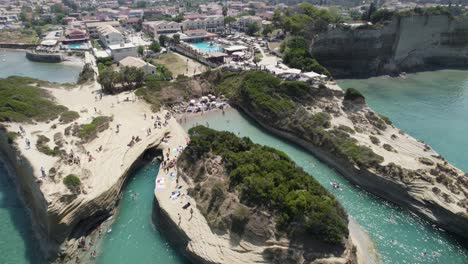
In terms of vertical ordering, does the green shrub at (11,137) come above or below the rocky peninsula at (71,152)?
above

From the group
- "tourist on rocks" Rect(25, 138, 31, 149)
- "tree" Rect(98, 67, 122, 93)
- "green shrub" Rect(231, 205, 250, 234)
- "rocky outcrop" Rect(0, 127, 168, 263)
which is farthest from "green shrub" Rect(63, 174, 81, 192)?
"tree" Rect(98, 67, 122, 93)

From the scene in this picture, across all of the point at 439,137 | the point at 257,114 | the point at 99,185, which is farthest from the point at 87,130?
the point at 439,137

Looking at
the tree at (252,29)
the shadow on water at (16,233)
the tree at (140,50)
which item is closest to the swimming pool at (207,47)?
the tree at (140,50)

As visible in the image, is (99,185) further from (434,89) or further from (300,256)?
(434,89)

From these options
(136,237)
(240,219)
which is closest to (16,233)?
(136,237)

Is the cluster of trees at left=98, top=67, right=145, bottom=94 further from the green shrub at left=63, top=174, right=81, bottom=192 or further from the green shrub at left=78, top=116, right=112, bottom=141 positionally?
the green shrub at left=63, top=174, right=81, bottom=192

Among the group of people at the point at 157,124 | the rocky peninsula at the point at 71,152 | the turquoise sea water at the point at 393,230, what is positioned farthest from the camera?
the group of people at the point at 157,124

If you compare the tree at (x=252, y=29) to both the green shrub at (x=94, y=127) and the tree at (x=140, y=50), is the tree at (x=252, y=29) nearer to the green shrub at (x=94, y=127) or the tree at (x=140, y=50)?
the tree at (x=140, y=50)

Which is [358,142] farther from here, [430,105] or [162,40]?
[162,40]
